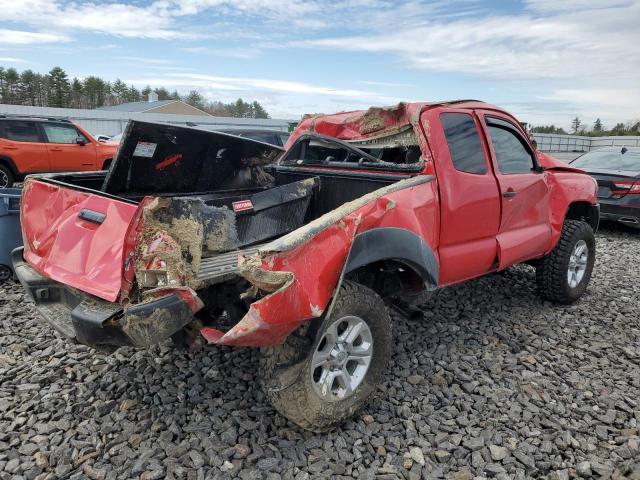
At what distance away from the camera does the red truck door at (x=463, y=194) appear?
3412 millimetres

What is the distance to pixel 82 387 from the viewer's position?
3.25m

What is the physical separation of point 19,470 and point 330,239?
1.94m

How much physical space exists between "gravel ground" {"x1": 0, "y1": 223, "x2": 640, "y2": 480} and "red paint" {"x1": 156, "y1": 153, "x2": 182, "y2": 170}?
1409mm

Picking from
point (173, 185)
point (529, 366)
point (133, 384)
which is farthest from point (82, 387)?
point (529, 366)

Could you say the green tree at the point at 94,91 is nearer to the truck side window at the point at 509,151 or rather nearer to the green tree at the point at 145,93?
the green tree at the point at 145,93

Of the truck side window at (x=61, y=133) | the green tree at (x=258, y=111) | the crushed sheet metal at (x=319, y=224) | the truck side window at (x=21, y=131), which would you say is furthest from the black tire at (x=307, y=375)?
the green tree at (x=258, y=111)

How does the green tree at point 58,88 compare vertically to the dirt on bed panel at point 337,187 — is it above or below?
above

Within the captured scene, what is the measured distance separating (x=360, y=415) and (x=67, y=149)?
11.7 m

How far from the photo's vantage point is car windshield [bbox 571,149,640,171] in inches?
354

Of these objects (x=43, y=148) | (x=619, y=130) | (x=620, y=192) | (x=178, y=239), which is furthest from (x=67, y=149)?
(x=619, y=130)

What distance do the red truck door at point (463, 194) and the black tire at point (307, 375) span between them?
918 millimetres

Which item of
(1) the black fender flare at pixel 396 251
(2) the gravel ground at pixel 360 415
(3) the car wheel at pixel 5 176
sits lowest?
(2) the gravel ground at pixel 360 415

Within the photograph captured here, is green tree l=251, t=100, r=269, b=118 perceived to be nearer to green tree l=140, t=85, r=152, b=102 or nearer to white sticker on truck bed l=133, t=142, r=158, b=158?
green tree l=140, t=85, r=152, b=102

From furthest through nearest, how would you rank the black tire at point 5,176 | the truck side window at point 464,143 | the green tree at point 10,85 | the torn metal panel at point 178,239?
1. the green tree at point 10,85
2. the black tire at point 5,176
3. the truck side window at point 464,143
4. the torn metal panel at point 178,239
